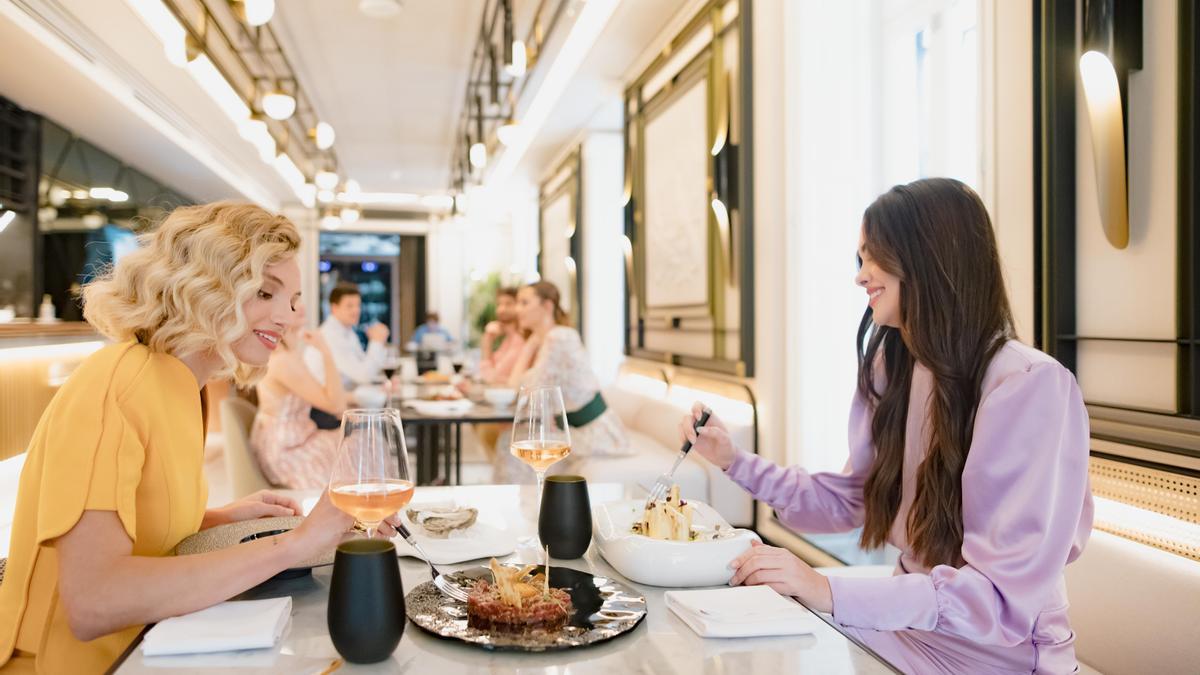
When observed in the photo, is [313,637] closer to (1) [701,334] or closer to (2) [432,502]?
(2) [432,502]

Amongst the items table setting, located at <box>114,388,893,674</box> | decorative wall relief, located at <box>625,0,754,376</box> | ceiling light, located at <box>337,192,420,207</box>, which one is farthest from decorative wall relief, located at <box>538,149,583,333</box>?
table setting, located at <box>114,388,893,674</box>

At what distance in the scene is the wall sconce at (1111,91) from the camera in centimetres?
200

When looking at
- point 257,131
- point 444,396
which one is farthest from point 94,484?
point 257,131

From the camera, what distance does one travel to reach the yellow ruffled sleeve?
1189 mm

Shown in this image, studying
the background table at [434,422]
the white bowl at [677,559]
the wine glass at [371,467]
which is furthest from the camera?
the background table at [434,422]

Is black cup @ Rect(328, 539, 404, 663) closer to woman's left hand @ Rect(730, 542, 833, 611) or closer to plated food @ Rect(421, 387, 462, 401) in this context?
woman's left hand @ Rect(730, 542, 833, 611)

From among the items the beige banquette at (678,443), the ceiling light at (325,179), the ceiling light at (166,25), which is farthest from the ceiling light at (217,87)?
the beige banquette at (678,443)

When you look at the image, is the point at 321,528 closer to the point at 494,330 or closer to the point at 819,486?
the point at 819,486

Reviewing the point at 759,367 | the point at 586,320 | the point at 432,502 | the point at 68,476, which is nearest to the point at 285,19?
the point at 586,320

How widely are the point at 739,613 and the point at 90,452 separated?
3.05ft

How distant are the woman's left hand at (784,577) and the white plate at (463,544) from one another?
42cm

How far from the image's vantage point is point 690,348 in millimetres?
5258

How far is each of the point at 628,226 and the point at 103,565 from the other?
539 centimetres

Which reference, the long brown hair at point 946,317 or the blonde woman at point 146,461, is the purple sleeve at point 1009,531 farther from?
the blonde woman at point 146,461
